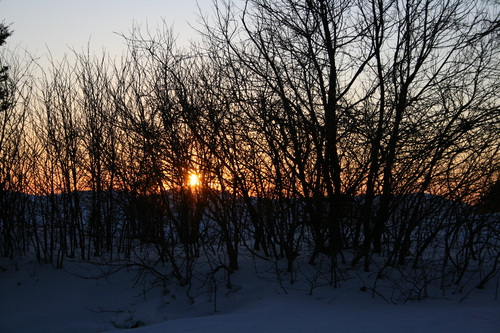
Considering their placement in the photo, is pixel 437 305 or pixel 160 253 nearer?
pixel 437 305

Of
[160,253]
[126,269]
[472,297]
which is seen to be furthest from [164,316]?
[472,297]

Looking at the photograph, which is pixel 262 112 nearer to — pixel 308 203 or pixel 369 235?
pixel 308 203

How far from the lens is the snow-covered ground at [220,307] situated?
5.15m

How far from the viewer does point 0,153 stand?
350 inches

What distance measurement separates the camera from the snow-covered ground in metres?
5.15

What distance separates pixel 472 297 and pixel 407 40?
13.5ft

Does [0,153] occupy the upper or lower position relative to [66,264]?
upper

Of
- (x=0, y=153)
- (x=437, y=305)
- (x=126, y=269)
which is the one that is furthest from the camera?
(x=0, y=153)

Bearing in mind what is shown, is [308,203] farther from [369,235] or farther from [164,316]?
[164,316]

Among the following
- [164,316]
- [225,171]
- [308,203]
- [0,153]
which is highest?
[0,153]

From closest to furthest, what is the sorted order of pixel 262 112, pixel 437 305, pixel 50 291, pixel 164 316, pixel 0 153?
pixel 437 305
pixel 164 316
pixel 262 112
pixel 50 291
pixel 0 153

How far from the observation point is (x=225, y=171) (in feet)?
24.8

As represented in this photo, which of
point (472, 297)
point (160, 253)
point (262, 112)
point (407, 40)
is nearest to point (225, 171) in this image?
point (262, 112)

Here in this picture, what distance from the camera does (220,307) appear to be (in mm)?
6789
